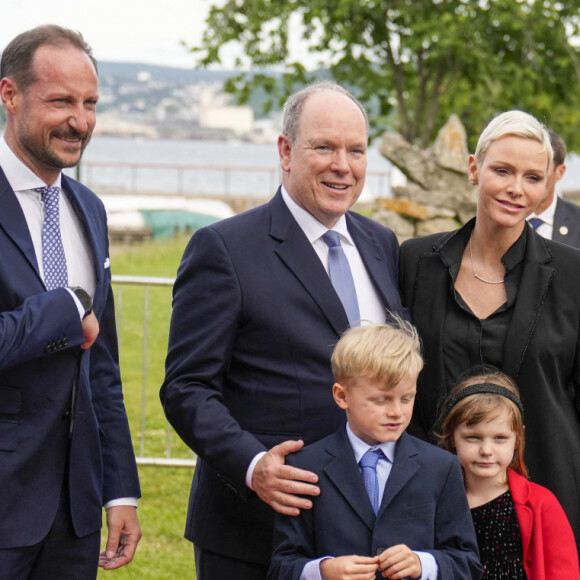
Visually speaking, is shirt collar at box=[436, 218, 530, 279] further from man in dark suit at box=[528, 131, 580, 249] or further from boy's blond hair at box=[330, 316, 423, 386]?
man in dark suit at box=[528, 131, 580, 249]

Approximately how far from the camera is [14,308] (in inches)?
107

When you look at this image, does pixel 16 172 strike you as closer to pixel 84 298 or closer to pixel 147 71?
pixel 84 298

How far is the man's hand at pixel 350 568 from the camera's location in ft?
8.61

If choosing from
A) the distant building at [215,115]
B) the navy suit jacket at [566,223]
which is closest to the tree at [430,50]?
the navy suit jacket at [566,223]

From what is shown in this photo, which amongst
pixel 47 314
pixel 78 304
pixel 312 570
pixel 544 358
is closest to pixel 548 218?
pixel 544 358

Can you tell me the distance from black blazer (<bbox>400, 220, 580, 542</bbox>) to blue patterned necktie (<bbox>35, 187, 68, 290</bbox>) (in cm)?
126

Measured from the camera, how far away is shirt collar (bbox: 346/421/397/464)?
2.86 meters

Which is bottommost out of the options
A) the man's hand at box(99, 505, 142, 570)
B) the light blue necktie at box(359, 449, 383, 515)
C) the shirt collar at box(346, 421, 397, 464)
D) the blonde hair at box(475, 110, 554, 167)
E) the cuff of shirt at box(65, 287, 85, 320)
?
the man's hand at box(99, 505, 142, 570)

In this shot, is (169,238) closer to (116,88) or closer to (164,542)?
(164,542)

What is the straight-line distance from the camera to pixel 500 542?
3.16 m

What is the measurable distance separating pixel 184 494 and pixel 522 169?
4.64 m

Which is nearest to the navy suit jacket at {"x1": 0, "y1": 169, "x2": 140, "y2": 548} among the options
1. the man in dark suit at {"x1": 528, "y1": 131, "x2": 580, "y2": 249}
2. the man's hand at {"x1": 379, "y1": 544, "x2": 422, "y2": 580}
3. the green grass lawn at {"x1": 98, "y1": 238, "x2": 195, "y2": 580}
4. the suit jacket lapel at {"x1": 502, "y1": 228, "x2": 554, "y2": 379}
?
the man's hand at {"x1": 379, "y1": 544, "x2": 422, "y2": 580}

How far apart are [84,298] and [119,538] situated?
935 mm

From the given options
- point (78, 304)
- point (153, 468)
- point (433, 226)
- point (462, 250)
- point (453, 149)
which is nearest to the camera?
point (78, 304)
